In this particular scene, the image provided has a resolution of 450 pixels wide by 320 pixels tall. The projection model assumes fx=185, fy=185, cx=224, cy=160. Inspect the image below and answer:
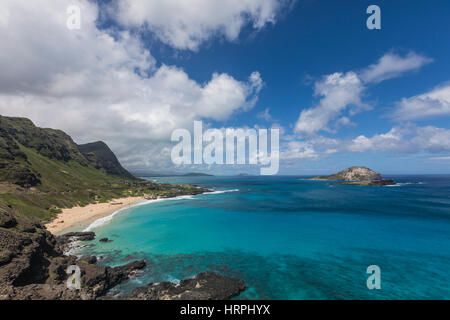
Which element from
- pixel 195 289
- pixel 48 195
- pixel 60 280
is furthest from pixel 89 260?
pixel 48 195

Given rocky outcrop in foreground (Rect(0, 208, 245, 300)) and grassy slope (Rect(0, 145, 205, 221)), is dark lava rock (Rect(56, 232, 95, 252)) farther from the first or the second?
rocky outcrop in foreground (Rect(0, 208, 245, 300))

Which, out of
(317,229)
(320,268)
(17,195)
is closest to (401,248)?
(317,229)

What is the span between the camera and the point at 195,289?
69.1ft

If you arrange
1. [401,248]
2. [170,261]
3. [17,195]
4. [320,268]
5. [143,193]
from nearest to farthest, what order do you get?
[320,268] < [170,261] < [401,248] < [17,195] < [143,193]

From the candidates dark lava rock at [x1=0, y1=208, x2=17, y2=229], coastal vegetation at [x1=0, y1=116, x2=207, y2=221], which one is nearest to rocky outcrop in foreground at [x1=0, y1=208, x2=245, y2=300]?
dark lava rock at [x1=0, y1=208, x2=17, y2=229]

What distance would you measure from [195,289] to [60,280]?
51.7 feet

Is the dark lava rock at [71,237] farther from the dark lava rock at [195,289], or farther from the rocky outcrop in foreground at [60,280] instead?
the dark lava rock at [195,289]

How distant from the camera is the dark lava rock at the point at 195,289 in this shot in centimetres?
1956

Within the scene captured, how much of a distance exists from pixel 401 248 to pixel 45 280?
54.8m
